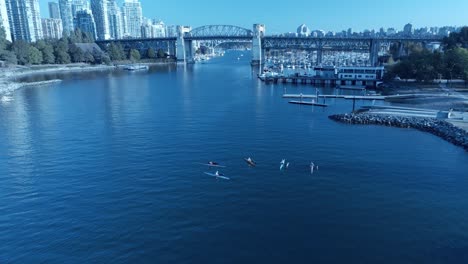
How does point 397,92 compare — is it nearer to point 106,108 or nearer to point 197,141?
point 197,141

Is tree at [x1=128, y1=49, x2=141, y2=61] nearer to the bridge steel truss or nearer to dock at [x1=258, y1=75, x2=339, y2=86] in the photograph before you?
the bridge steel truss

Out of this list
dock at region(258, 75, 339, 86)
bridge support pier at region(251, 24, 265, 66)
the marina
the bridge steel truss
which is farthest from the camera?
bridge support pier at region(251, 24, 265, 66)

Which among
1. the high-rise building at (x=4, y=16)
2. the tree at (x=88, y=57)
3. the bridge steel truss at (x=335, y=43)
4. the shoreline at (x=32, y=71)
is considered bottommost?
the shoreline at (x=32, y=71)

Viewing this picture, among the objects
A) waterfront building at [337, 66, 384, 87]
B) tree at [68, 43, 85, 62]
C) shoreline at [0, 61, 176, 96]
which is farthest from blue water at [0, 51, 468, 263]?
tree at [68, 43, 85, 62]

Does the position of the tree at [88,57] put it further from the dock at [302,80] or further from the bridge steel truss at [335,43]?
the dock at [302,80]

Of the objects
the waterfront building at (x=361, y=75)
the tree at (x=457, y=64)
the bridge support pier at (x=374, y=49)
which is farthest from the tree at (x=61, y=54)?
the tree at (x=457, y=64)

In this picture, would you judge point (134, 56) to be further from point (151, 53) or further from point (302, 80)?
point (302, 80)
